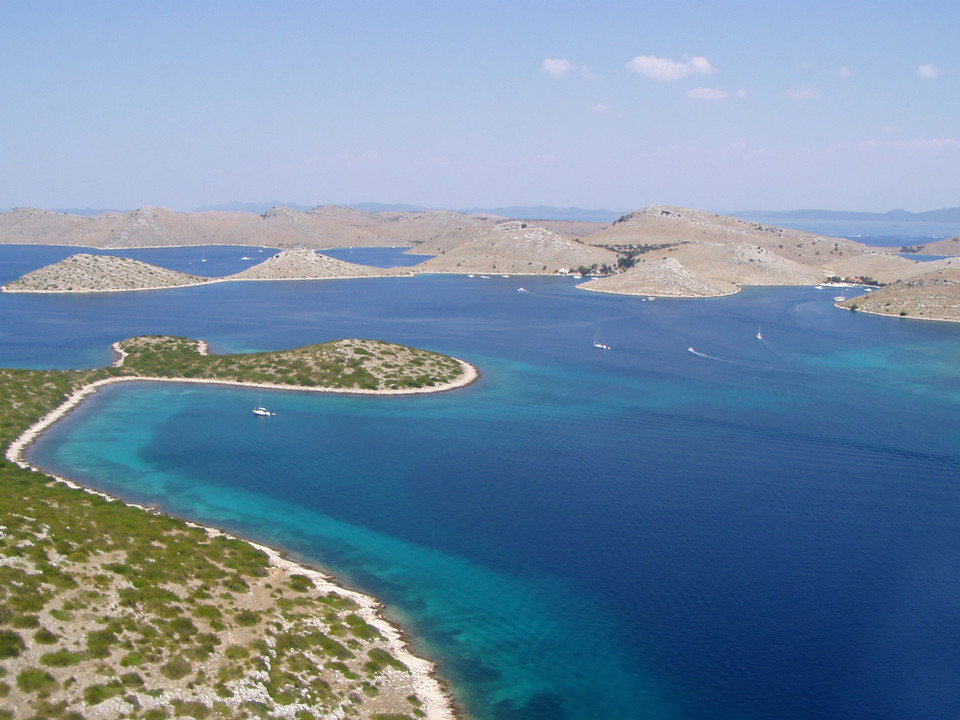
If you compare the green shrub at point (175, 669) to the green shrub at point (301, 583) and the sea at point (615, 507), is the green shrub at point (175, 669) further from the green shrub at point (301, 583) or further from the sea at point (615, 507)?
the sea at point (615, 507)

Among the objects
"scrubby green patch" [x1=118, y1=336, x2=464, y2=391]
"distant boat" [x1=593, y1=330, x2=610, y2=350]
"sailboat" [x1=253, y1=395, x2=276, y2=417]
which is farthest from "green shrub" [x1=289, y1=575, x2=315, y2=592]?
"distant boat" [x1=593, y1=330, x2=610, y2=350]

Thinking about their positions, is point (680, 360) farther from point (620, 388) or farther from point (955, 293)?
point (955, 293)

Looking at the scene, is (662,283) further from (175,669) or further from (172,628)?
(175,669)

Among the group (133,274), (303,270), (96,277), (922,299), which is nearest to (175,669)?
(922,299)

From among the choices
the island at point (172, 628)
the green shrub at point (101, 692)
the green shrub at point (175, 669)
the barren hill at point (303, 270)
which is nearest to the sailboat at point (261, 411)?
the island at point (172, 628)

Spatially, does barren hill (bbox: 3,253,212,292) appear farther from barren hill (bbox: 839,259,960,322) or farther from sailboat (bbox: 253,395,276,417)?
barren hill (bbox: 839,259,960,322)

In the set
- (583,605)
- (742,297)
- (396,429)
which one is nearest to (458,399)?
(396,429)
